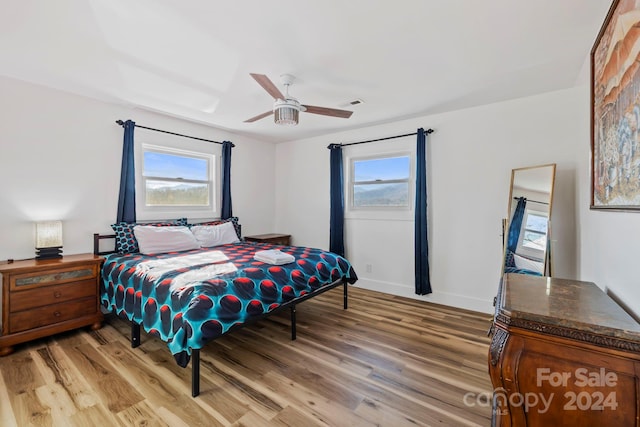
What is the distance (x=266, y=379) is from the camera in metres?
2.14

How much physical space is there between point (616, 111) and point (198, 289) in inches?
105

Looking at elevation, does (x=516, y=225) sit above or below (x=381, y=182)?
below

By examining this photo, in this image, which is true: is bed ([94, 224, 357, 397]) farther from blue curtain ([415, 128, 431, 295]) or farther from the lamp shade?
blue curtain ([415, 128, 431, 295])

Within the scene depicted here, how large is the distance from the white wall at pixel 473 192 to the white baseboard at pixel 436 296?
0.04 ft

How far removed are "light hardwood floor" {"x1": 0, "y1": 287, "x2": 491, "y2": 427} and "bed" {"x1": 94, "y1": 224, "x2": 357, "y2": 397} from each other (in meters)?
0.26

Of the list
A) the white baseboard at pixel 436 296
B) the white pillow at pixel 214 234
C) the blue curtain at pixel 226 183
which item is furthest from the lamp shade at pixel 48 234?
the white baseboard at pixel 436 296

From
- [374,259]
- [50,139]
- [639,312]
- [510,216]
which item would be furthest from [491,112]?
[50,139]

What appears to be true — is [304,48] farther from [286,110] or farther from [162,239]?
[162,239]

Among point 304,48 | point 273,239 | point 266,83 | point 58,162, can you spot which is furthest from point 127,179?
point 304,48

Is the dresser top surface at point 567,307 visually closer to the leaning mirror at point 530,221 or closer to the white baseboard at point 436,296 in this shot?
the leaning mirror at point 530,221

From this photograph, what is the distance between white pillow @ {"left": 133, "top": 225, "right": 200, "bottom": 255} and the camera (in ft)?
10.9

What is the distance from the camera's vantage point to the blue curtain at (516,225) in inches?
116

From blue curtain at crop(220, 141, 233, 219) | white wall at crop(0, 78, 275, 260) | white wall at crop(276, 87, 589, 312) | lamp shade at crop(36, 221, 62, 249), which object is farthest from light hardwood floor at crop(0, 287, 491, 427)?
blue curtain at crop(220, 141, 233, 219)

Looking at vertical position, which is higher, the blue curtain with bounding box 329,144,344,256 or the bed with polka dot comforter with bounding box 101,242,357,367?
the blue curtain with bounding box 329,144,344,256
